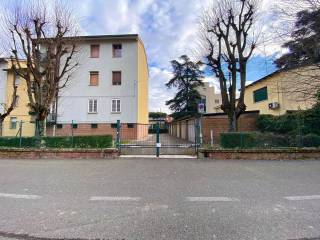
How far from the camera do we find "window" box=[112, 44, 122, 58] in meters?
25.8

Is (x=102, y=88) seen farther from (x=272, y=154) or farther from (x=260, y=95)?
(x=272, y=154)

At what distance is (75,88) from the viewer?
25.5 meters

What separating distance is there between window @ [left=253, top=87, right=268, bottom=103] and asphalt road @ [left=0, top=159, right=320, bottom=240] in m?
18.2

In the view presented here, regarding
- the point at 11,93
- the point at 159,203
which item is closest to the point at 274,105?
the point at 159,203

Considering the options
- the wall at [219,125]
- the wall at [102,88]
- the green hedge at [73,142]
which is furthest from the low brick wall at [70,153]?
the wall at [102,88]

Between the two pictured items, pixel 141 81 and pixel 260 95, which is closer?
pixel 260 95

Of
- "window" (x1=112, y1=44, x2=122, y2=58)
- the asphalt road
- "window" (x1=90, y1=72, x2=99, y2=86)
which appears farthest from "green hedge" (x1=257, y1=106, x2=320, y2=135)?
"window" (x1=90, y1=72, x2=99, y2=86)

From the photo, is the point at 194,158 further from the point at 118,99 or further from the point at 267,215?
the point at 118,99

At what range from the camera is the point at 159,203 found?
5.14 meters

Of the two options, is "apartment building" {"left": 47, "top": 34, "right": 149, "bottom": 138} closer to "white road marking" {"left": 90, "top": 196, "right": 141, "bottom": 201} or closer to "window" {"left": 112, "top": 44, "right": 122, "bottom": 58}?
"window" {"left": 112, "top": 44, "right": 122, "bottom": 58}

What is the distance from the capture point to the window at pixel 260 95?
25.9 meters

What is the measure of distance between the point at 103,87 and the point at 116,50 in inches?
166

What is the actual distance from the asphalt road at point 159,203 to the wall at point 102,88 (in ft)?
53.4

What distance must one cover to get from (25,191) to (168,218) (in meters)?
3.95
